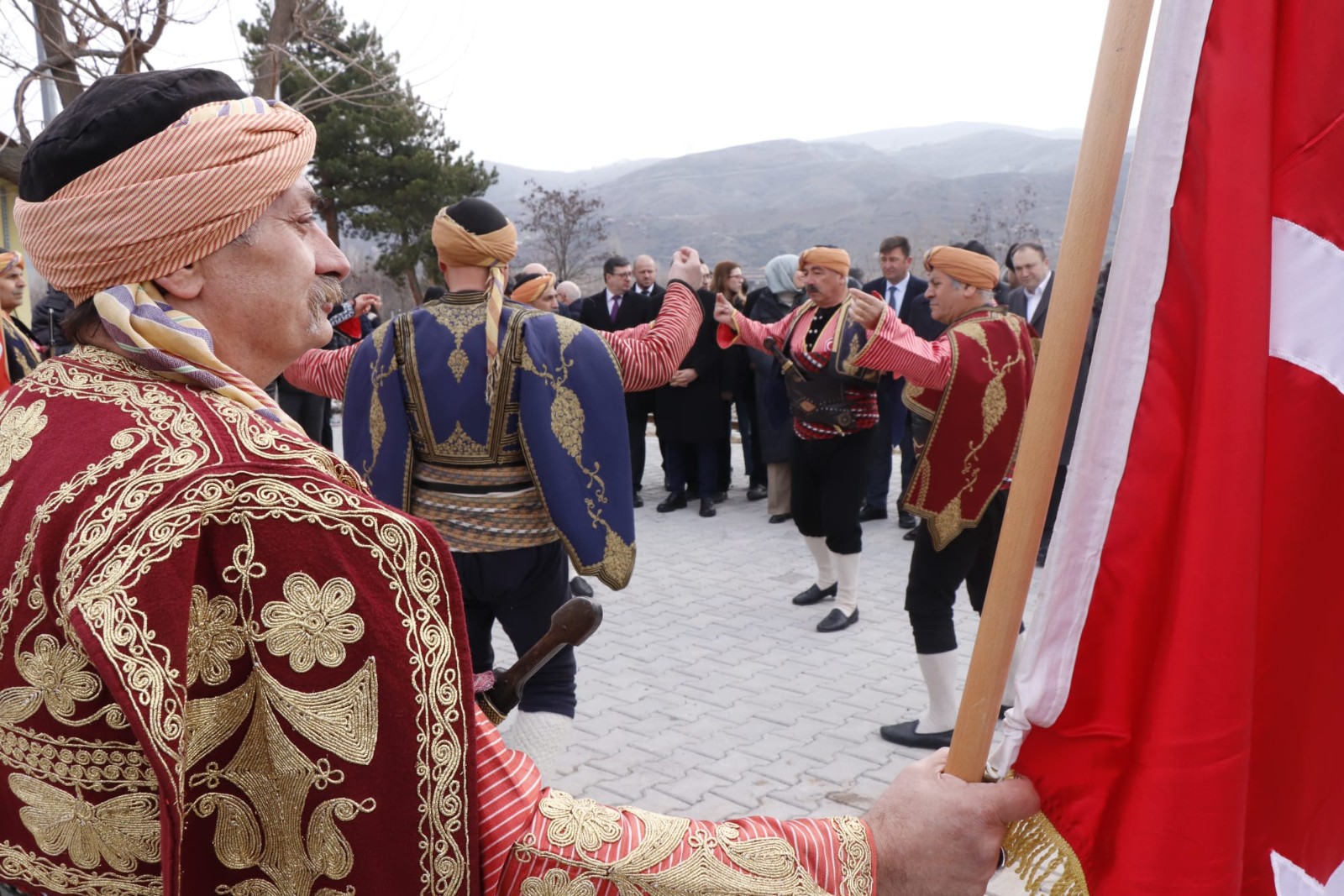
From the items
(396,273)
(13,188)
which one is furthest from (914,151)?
(13,188)

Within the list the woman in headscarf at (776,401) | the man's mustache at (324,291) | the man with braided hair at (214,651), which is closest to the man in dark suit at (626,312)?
the woman in headscarf at (776,401)

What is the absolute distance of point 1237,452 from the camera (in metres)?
1.38

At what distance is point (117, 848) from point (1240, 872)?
1.40 m

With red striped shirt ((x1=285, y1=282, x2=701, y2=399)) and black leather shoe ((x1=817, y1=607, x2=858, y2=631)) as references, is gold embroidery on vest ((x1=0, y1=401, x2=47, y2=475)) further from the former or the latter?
black leather shoe ((x1=817, y1=607, x2=858, y2=631))

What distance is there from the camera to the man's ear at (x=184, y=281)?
52.6 inches

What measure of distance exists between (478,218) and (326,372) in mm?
996

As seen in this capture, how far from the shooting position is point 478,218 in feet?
12.8

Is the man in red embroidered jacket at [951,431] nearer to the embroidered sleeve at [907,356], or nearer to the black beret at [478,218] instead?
the embroidered sleeve at [907,356]

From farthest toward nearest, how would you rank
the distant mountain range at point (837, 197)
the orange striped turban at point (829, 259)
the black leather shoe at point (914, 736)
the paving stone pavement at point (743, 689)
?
1. the distant mountain range at point (837, 197)
2. the orange striped turban at point (829, 259)
3. the black leather shoe at point (914, 736)
4. the paving stone pavement at point (743, 689)

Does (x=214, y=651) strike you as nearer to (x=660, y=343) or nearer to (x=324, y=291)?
(x=324, y=291)

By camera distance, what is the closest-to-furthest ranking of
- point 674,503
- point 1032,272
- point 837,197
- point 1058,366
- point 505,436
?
point 1058,366 < point 505,436 < point 1032,272 < point 674,503 < point 837,197

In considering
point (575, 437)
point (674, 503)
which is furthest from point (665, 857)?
point (674, 503)

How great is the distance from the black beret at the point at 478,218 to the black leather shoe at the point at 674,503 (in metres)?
6.19

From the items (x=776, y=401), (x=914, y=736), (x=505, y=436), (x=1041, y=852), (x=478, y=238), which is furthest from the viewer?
(x=776, y=401)
